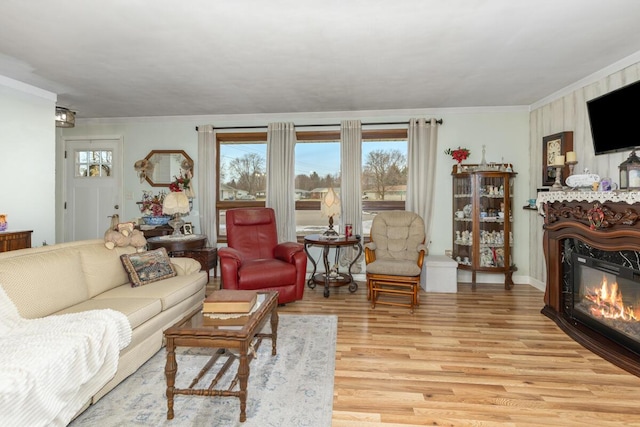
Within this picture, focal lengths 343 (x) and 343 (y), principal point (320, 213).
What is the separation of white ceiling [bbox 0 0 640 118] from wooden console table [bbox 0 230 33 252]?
161 cm

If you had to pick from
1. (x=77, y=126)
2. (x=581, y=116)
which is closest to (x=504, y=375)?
(x=581, y=116)

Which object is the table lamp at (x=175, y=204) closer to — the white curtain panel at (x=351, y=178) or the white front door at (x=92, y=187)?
the white front door at (x=92, y=187)

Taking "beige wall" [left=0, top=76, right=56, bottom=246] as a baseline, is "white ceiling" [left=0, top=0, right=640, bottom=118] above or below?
above

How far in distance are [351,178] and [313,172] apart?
0.64 metres

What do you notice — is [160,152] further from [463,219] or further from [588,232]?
[588,232]

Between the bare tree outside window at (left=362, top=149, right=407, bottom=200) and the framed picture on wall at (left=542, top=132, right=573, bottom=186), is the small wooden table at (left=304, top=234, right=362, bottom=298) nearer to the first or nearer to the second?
the bare tree outside window at (left=362, top=149, right=407, bottom=200)

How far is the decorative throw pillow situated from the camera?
287 centimetres

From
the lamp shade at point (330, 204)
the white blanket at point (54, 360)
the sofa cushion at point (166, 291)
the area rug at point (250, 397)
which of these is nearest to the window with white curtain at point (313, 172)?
the lamp shade at point (330, 204)

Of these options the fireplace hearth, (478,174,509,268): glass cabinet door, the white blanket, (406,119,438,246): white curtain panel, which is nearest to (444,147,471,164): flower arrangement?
(406,119,438,246): white curtain panel

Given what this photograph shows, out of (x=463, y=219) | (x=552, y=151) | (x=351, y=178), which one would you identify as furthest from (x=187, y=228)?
(x=552, y=151)

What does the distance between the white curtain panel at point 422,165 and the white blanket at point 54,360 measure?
3.80 meters

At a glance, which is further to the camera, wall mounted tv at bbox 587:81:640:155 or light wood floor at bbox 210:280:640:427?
wall mounted tv at bbox 587:81:640:155

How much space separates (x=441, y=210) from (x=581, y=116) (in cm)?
190

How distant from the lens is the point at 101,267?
2.74 m
